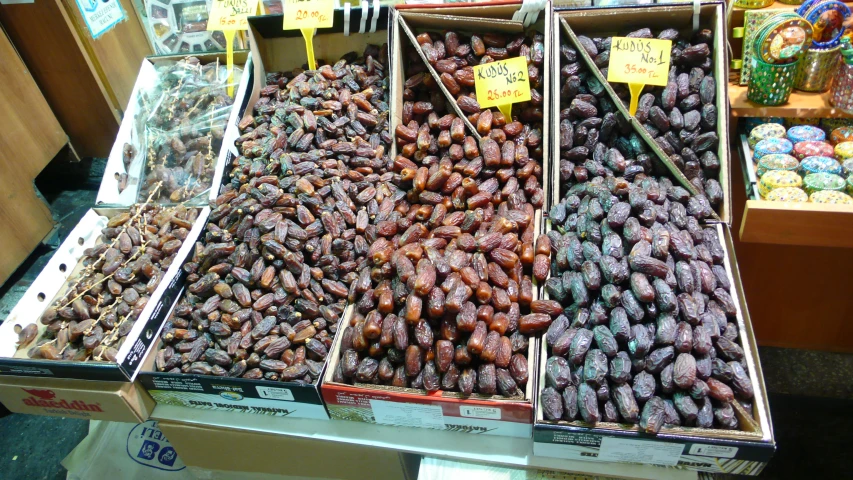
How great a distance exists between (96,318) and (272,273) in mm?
767

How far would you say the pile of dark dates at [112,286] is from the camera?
2203 millimetres

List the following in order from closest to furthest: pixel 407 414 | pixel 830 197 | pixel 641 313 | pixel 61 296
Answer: pixel 641 313
pixel 407 414
pixel 830 197
pixel 61 296

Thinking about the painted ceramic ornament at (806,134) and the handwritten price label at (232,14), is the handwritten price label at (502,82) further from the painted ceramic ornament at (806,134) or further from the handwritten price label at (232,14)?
the handwritten price label at (232,14)

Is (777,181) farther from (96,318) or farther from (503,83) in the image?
(96,318)

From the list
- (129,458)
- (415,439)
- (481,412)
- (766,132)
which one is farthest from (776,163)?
(129,458)

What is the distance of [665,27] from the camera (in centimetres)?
245

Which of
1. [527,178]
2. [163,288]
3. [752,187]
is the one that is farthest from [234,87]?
[752,187]

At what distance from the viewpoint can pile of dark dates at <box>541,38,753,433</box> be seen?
67.1 inches

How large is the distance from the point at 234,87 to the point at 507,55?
1461 millimetres

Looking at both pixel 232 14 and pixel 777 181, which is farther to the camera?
pixel 232 14

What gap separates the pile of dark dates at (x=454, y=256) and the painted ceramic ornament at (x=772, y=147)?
2.92 ft

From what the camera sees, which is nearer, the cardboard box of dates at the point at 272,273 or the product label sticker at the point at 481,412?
the product label sticker at the point at 481,412

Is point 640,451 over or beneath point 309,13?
beneath

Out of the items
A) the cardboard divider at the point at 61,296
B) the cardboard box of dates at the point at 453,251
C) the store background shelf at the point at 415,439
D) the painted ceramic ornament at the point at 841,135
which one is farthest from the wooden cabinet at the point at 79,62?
the painted ceramic ornament at the point at 841,135
